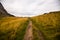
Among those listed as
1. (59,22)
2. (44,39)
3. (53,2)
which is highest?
(53,2)

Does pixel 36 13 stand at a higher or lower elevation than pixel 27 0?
lower

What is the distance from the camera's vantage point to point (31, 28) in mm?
10047

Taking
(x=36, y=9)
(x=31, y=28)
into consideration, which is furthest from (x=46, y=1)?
(x=31, y=28)

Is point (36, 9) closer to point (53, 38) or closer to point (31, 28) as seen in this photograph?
point (31, 28)

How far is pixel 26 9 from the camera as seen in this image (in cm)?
1027

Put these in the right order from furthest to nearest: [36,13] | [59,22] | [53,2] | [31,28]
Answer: [31,28] → [36,13] → [53,2] → [59,22]

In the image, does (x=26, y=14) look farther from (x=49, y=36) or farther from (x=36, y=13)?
(x=49, y=36)

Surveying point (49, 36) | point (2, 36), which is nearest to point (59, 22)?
point (49, 36)

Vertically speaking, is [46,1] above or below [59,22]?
above

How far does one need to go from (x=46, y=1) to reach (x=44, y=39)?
3168 mm

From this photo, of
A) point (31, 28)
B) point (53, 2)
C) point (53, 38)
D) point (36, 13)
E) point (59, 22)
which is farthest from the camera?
point (31, 28)

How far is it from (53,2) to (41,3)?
39.2 inches

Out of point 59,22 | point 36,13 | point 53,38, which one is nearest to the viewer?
point 53,38

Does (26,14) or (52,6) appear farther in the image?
(26,14)
